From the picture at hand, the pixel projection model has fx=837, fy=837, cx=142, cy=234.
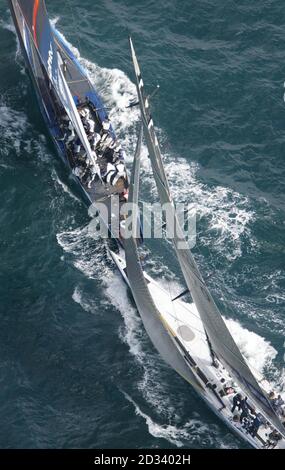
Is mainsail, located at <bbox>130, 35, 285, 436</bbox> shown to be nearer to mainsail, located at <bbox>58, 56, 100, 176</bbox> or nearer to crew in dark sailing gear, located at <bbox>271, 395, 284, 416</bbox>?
crew in dark sailing gear, located at <bbox>271, 395, 284, 416</bbox>

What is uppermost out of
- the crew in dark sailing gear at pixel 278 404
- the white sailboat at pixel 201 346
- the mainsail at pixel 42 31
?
the mainsail at pixel 42 31

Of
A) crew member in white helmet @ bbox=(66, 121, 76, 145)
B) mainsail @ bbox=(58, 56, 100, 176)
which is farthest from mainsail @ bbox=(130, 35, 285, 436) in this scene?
crew member in white helmet @ bbox=(66, 121, 76, 145)

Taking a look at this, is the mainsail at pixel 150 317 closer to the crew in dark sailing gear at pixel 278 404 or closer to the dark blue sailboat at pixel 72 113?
the crew in dark sailing gear at pixel 278 404

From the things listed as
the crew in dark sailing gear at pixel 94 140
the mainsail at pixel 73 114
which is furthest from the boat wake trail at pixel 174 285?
the mainsail at pixel 73 114

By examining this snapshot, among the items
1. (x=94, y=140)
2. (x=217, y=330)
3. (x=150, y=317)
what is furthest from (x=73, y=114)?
(x=217, y=330)

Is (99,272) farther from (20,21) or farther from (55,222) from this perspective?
(20,21)

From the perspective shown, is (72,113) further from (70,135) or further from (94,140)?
(70,135)

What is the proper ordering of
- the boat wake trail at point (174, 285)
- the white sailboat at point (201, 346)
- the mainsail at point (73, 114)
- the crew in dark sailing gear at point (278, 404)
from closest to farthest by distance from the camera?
the white sailboat at point (201, 346) < the crew in dark sailing gear at point (278, 404) < the boat wake trail at point (174, 285) < the mainsail at point (73, 114)
